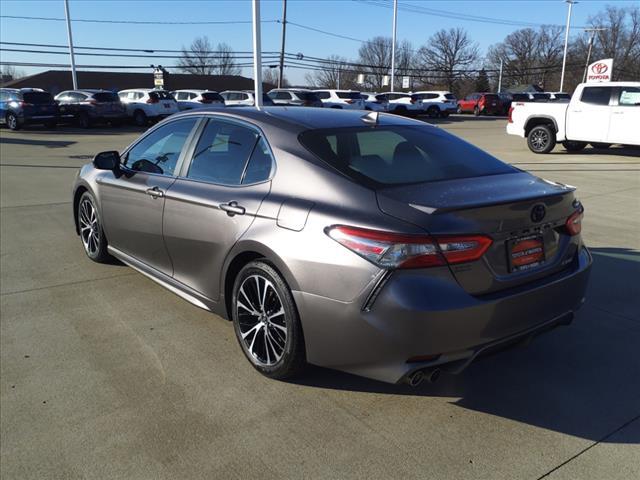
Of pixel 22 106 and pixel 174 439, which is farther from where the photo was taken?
pixel 22 106

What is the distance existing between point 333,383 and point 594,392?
58.9 inches

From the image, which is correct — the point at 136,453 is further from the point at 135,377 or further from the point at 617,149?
the point at 617,149

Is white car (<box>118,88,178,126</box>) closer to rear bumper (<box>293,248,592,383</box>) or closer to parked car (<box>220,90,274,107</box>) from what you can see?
parked car (<box>220,90,274,107</box>)

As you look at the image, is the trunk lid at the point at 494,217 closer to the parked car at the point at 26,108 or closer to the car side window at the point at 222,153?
the car side window at the point at 222,153

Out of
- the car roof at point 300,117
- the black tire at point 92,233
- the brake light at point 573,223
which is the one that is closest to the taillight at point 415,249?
the brake light at point 573,223

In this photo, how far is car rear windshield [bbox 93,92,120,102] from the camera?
26.0 metres

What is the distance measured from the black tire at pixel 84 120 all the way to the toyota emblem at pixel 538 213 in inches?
1050

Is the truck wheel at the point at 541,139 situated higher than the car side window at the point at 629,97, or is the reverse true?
the car side window at the point at 629,97

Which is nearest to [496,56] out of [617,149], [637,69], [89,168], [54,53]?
[637,69]

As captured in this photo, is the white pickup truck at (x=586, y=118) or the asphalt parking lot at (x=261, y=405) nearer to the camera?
the asphalt parking lot at (x=261, y=405)

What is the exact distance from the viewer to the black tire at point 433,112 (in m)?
37.4

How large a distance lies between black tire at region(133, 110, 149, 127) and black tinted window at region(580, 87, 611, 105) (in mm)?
20275

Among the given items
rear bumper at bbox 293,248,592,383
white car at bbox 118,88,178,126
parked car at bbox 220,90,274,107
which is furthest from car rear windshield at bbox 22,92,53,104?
rear bumper at bbox 293,248,592,383

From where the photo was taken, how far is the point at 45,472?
8.25 feet
